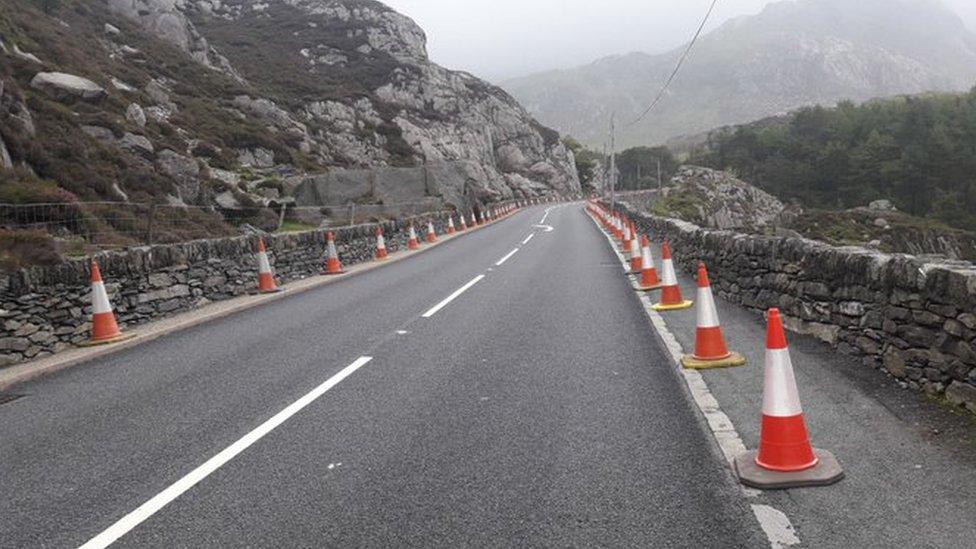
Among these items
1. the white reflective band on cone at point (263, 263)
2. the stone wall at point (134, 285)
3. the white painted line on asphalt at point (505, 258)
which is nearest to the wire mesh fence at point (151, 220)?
the stone wall at point (134, 285)

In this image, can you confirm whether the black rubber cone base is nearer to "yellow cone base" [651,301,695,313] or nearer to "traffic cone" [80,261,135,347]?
"yellow cone base" [651,301,695,313]

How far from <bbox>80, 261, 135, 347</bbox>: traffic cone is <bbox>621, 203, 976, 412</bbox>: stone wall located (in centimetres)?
834

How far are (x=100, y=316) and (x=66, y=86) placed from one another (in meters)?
26.4

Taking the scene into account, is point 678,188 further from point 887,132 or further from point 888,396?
point 888,396

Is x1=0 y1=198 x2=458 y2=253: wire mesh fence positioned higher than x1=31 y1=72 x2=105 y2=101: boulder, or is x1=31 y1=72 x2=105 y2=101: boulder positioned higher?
x1=31 y1=72 x2=105 y2=101: boulder

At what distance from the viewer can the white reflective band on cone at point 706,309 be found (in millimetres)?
7184

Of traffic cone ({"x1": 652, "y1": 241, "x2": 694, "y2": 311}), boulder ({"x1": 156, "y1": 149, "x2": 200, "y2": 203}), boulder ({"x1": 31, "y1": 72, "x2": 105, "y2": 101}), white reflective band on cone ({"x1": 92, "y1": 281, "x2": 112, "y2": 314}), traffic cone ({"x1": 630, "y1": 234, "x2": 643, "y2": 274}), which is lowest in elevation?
traffic cone ({"x1": 630, "y1": 234, "x2": 643, "y2": 274})

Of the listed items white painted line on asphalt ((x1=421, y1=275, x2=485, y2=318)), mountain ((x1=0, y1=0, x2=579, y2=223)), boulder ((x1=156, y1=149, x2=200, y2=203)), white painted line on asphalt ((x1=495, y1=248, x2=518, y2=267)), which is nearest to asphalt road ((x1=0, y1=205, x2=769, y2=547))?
white painted line on asphalt ((x1=421, y1=275, x2=485, y2=318))

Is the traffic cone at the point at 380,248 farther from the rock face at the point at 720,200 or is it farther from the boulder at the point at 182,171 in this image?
the rock face at the point at 720,200

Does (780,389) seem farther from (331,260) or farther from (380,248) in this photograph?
(380,248)

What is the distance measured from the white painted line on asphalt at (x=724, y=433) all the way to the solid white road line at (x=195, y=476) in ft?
10.4

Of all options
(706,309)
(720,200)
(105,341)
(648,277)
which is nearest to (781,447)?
(706,309)

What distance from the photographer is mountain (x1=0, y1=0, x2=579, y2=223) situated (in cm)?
2578

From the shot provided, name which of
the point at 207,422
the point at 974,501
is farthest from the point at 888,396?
the point at 207,422
